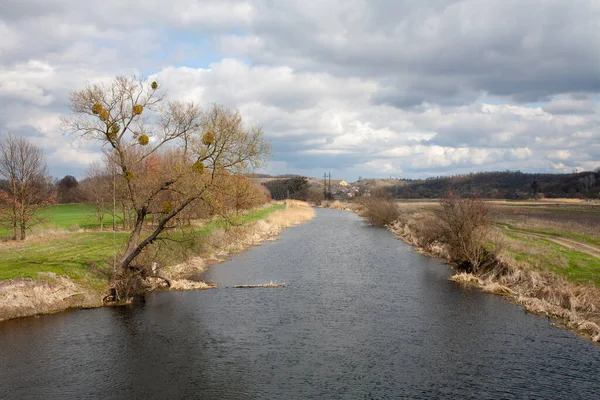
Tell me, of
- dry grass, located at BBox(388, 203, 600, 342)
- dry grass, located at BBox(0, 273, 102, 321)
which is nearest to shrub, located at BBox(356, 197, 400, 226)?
dry grass, located at BBox(388, 203, 600, 342)

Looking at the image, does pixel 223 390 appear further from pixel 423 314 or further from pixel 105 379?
pixel 423 314

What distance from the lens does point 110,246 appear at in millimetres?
33906

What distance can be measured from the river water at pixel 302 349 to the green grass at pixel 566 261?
424cm

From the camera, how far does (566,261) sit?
27922mm

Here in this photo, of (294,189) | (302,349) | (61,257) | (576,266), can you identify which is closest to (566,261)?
(576,266)

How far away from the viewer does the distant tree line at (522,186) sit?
114375 millimetres

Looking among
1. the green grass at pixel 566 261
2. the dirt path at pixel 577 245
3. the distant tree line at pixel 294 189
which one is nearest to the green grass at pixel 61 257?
the green grass at pixel 566 261

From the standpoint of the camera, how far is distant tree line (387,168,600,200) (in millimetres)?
114375

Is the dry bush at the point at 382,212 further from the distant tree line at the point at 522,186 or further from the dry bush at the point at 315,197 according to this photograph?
the dry bush at the point at 315,197

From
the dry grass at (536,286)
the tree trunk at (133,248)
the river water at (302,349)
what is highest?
the tree trunk at (133,248)

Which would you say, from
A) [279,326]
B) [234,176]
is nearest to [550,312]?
[279,326]

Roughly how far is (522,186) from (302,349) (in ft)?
489

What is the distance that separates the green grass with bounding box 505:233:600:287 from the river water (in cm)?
424

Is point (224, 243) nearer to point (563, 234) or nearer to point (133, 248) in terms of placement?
point (133, 248)
